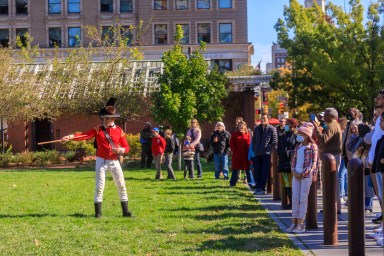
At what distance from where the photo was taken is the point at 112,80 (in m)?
35.5

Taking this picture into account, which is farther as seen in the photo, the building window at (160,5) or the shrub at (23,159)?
the building window at (160,5)

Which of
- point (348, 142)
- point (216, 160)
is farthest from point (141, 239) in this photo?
point (216, 160)

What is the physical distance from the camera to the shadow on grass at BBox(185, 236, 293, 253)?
9055 mm

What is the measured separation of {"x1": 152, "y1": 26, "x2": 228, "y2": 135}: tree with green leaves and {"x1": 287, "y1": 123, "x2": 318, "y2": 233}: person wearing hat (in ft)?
55.3

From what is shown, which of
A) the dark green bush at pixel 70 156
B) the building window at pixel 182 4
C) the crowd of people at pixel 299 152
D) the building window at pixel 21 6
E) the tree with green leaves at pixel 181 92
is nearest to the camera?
the crowd of people at pixel 299 152

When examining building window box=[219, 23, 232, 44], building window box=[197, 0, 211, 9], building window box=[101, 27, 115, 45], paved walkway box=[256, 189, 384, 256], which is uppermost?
building window box=[197, 0, 211, 9]

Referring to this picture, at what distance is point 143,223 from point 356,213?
4.73 metres

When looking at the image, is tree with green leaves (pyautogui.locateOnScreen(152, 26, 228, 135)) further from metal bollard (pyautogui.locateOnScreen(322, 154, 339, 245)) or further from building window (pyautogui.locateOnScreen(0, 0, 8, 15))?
building window (pyautogui.locateOnScreen(0, 0, 8, 15))

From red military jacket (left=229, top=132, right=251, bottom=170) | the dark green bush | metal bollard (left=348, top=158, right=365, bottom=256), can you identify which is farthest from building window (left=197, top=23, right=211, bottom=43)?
metal bollard (left=348, top=158, right=365, bottom=256)

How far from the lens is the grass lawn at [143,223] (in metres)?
9.22

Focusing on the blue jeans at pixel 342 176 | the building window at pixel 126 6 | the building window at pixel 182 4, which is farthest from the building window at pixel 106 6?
the blue jeans at pixel 342 176

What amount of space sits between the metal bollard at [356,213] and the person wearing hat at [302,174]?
254 cm

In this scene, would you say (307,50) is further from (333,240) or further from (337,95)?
(333,240)

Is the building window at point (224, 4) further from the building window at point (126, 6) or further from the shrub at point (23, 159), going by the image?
the shrub at point (23, 159)
